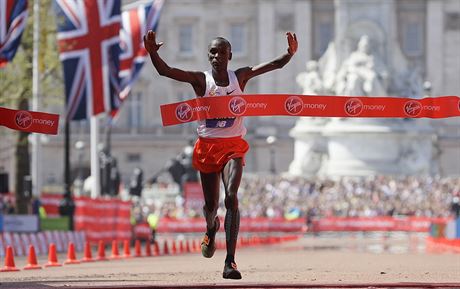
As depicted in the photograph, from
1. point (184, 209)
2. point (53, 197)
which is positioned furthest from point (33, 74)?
point (184, 209)

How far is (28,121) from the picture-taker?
66.7 feet

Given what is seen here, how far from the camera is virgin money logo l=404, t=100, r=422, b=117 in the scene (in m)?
20.3

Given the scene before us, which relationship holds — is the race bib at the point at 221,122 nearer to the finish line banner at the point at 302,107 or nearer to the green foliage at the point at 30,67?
the finish line banner at the point at 302,107

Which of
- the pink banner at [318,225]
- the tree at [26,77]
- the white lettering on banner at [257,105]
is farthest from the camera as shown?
the pink banner at [318,225]

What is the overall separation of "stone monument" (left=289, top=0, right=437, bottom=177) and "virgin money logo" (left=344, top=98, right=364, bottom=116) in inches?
2396

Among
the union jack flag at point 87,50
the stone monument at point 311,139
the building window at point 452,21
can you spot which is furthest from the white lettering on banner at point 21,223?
the building window at point 452,21

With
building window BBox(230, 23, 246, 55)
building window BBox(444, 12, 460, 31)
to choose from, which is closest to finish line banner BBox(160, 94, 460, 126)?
building window BBox(230, 23, 246, 55)

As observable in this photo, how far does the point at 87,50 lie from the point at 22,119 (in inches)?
842

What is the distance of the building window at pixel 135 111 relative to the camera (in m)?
123

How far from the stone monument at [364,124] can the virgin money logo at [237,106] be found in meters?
62.4

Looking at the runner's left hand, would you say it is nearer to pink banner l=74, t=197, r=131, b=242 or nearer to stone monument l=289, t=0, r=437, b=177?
pink banner l=74, t=197, r=131, b=242

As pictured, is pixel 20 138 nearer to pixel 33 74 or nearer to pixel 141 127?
pixel 33 74

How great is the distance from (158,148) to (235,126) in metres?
102

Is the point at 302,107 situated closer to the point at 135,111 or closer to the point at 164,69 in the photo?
the point at 164,69
